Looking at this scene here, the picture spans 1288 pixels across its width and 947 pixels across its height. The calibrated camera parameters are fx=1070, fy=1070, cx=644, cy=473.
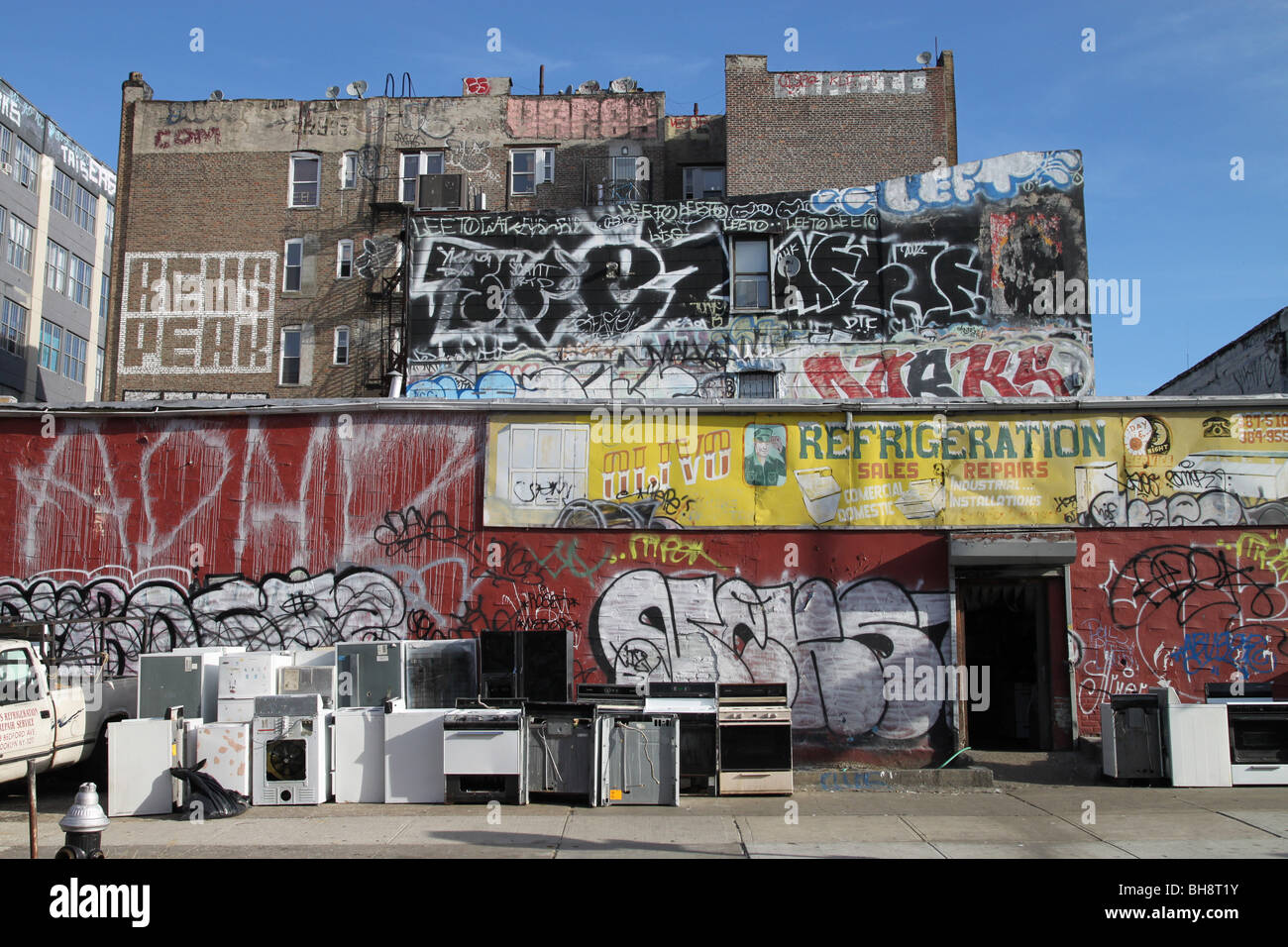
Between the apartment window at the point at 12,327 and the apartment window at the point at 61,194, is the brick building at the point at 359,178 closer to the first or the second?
the apartment window at the point at 12,327

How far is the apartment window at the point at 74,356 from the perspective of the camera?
54775mm

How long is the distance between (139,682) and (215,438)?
4809mm

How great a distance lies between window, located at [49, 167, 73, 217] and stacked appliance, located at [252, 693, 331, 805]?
49.8 meters

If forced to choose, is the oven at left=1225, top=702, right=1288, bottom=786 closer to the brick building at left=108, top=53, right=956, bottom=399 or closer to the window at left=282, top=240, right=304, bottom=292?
the brick building at left=108, top=53, right=956, bottom=399

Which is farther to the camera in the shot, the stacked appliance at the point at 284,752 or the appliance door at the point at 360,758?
the appliance door at the point at 360,758

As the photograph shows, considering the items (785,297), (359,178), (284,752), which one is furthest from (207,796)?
(359,178)

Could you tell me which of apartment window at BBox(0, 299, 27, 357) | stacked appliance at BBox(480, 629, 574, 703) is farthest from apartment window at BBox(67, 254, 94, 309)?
stacked appliance at BBox(480, 629, 574, 703)

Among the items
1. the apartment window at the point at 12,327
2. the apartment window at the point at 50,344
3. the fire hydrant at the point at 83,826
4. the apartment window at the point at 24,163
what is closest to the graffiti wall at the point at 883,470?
the fire hydrant at the point at 83,826

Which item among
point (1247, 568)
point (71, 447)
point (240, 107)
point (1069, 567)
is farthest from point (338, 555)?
point (240, 107)

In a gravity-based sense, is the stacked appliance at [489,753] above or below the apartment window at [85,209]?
below

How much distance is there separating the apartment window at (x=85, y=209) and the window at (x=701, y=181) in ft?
120

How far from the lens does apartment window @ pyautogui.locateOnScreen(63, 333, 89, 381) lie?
2156 inches

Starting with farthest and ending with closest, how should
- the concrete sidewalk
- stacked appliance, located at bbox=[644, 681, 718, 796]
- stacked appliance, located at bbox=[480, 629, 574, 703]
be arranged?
stacked appliance, located at bbox=[480, 629, 574, 703], stacked appliance, located at bbox=[644, 681, 718, 796], the concrete sidewalk

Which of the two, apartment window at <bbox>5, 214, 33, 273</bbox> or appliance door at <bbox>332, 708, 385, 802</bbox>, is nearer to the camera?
appliance door at <bbox>332, 708, 385, 802</bbox>
